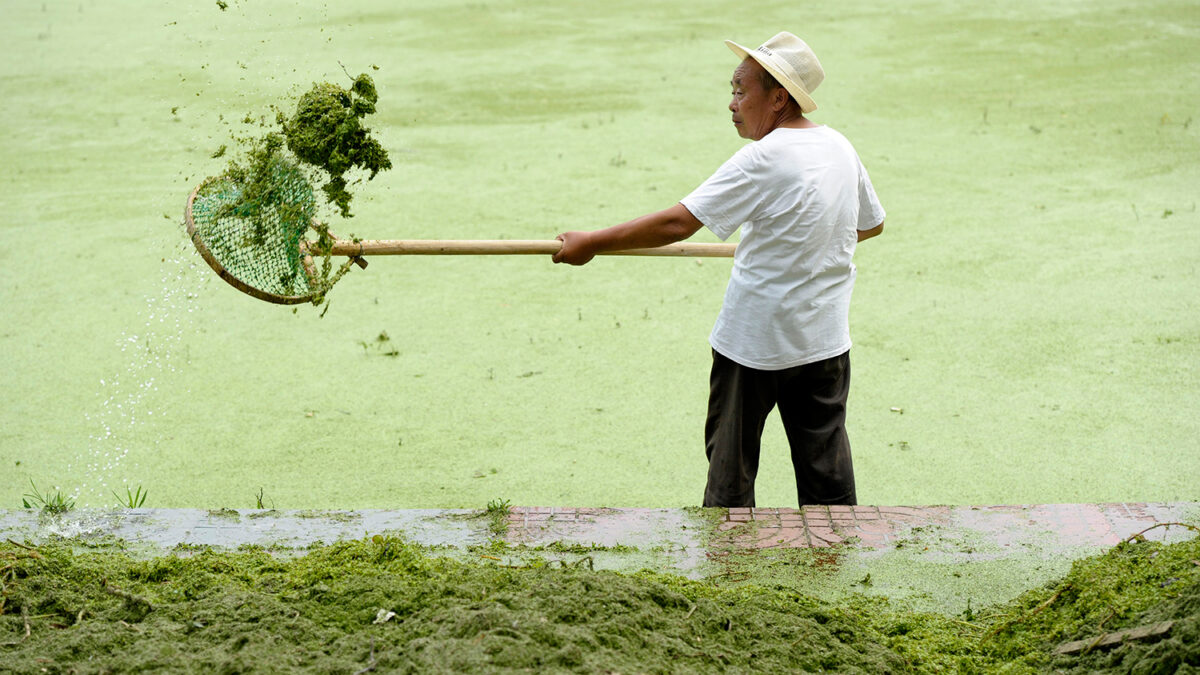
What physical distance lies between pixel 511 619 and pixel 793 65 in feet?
4.10

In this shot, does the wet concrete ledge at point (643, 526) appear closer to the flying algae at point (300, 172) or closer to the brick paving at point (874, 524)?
the brick paving at point (874, 524)

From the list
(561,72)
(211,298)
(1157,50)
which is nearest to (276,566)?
(211,298)

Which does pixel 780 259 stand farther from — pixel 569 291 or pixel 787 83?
pixel 569 291

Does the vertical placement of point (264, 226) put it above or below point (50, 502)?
above

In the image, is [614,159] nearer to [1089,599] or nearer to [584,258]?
[584,258]

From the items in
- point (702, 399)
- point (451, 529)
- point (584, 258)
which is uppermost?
point (584, 258)

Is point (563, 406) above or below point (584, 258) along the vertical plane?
below

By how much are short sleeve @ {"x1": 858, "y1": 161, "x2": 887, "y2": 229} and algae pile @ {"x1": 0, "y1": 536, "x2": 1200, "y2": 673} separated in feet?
2.73

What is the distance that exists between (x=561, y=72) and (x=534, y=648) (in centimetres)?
587

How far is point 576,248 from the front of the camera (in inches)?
98.7

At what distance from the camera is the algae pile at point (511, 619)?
5.61 ft

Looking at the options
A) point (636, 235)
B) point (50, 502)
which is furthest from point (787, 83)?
point (50, 502)

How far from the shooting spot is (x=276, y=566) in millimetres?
2131

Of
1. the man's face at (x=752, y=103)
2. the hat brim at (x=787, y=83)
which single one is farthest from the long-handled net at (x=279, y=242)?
the hat brim at (x=787, y=83)
